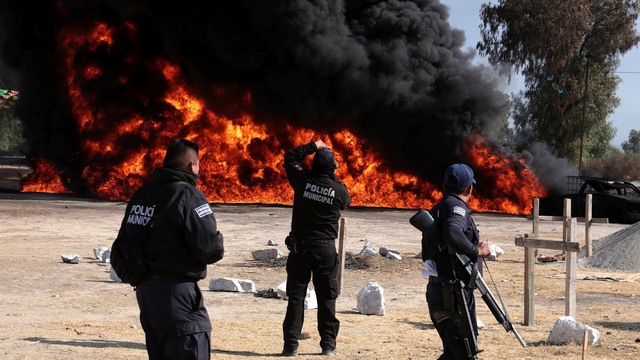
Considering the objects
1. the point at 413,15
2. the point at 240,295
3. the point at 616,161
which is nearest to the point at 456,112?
the point at 413,15

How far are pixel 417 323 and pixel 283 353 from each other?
2.35 meters

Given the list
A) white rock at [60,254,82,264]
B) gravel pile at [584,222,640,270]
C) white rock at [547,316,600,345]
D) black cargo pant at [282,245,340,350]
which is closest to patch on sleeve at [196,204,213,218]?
black cargo pant at [282,245,340,350]

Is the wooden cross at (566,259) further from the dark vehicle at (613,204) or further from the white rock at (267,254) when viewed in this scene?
the dark vehicle at (613,204)

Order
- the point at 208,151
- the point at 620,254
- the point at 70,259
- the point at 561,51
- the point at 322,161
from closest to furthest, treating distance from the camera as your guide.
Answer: the point at 322,161 → the point at 70,259 → the point at 620,254 → the point at 208,151 → the point at 561,51

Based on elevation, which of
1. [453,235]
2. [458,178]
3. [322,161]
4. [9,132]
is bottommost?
[453,235]

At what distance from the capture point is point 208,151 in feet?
107

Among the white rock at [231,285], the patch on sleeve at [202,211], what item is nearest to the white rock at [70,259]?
the white rock at [231,285]

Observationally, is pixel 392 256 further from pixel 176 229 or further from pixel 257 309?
pixel 176 229

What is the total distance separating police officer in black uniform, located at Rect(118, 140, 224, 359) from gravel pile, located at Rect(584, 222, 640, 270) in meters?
12.3

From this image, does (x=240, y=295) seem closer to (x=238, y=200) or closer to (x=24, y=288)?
(x=24, y=288)

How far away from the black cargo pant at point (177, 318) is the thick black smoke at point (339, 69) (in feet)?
85.0

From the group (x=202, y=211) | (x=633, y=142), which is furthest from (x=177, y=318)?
(x=633, y=142)

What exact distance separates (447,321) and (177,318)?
1827mm

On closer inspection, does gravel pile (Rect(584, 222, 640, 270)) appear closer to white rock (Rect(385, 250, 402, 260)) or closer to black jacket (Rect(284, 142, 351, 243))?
white rock (Rect(385, 250, 402, 260))
